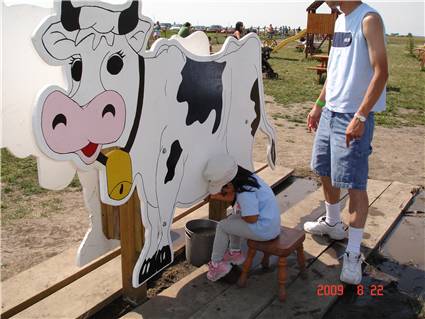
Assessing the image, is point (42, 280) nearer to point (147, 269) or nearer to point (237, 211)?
point (147, 269)

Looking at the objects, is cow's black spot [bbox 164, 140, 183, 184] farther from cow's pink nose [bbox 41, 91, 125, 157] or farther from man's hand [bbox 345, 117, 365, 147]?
man's hand [bbox 345, 117, 365, 147]

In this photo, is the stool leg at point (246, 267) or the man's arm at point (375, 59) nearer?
the man's arm at point (375, 59)

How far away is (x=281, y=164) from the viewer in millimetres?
5500

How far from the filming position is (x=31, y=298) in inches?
104

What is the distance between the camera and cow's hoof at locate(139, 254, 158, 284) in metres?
2.53

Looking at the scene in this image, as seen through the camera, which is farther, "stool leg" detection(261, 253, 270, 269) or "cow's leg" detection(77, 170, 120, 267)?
"stool leg" detection(261, 253, 270, 269)

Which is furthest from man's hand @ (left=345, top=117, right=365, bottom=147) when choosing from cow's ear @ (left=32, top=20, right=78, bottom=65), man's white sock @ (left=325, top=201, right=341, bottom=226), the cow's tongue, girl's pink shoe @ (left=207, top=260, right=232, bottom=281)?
cow's ear @ (left=32, top=20, right=78, bottom=65)

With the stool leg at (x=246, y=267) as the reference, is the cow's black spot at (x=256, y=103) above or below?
above

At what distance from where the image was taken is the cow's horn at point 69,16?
1.87 m

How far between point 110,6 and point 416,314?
2341mm

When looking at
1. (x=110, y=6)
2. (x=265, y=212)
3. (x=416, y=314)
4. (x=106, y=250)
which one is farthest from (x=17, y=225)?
(x=416, y=314)

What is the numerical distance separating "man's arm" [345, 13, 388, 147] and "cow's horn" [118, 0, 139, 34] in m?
1.31

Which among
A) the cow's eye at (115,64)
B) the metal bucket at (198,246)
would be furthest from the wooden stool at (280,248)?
the cow's eye at (115,64)

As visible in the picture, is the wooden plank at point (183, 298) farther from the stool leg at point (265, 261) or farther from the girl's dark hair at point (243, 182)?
the girl's dark hair at point (243, 182)
